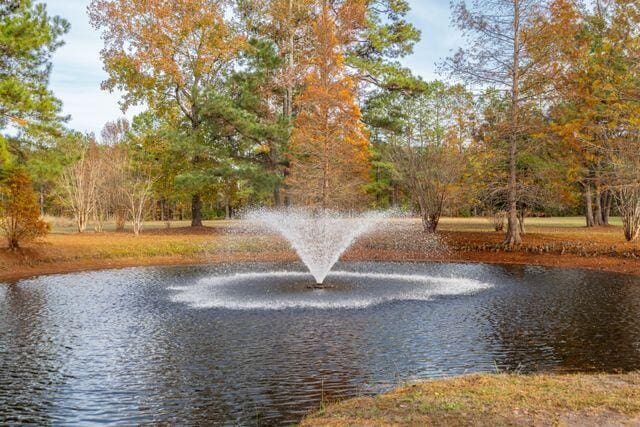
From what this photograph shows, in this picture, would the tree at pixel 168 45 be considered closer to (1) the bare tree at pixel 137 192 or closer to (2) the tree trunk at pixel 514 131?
(1) the bare tree at pixel 137 192

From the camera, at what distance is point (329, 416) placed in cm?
632

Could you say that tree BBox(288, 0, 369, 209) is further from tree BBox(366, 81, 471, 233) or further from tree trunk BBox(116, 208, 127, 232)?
tree trunk BBox(116, 208, 127, 232)

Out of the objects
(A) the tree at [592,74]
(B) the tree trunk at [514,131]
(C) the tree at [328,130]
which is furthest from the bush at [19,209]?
(A) the tree at [592,74]

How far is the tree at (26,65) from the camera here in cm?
2067

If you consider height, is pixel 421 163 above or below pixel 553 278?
above

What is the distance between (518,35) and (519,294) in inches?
584

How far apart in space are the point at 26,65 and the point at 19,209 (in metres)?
6.40

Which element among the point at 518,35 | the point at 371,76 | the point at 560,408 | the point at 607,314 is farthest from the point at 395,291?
the point at 371,76

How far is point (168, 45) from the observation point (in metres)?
36.8

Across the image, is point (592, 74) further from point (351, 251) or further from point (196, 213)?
point (196, 213)

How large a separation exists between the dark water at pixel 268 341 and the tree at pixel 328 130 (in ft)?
39.0

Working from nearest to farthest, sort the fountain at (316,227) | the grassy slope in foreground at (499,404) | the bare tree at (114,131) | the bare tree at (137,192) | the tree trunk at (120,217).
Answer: the grassy slope in foreground at (499,404) → the fountain at (316,227) → the bare tree at (137,192) → the tree trunk at (120,217) → the bare tree at (114,131)

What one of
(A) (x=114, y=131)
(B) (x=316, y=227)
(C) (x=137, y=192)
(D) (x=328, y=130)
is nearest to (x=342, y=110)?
(D) (x=328, y=130)

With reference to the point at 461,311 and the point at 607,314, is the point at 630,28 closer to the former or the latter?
the point at 607,314
